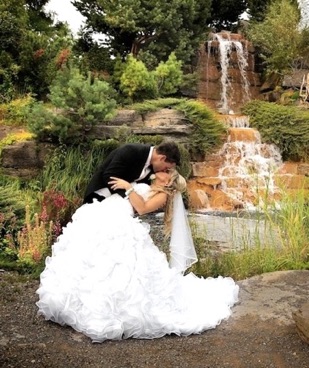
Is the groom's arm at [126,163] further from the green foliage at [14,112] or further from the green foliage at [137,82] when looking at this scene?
the green foliage at [137,82]

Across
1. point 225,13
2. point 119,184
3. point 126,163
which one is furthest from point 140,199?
point 225,13

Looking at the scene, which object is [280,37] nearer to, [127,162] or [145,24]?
[145,24]

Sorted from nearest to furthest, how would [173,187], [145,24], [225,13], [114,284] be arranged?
[114,284] < [173,187] < [145,24] < [225,13]

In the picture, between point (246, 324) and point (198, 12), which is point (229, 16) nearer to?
point (198, 12)

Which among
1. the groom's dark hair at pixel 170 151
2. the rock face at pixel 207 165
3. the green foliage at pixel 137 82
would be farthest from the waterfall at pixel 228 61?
the groom's dark hair at pixel 170 151

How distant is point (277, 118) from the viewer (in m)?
13.6

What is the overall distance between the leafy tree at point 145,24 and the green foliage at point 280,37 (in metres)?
2.23

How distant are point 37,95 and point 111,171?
11059 millimetres

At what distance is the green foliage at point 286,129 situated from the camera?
13172 mm

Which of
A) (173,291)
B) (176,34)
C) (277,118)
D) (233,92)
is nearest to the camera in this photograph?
(173,291)

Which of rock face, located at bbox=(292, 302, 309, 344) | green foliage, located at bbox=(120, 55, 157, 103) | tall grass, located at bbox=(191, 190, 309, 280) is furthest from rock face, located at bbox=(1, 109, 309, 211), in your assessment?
rock face, located at bbox=(292, 302, 309, 344)

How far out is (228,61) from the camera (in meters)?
18.8

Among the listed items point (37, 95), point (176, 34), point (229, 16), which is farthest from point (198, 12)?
point (37, 95)

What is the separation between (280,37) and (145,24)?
4360mm
